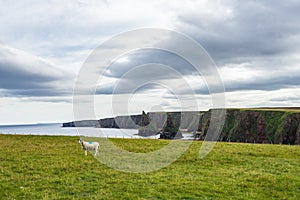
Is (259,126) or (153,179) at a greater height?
(153,179)

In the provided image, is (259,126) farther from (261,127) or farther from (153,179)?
(153,179)

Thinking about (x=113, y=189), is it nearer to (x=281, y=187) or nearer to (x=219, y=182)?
(x=219, y=182)

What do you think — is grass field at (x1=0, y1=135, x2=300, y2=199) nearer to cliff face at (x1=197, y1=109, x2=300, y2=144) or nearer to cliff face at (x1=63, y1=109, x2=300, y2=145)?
cliff face at (x1=63, y1=109, x2=300, y2=145)

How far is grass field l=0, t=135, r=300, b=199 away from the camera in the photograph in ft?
47.8

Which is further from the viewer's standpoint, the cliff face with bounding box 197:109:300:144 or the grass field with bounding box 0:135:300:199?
the cliff face with bounding box 197:109:300:144

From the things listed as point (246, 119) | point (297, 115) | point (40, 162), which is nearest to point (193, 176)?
point (40, 162)

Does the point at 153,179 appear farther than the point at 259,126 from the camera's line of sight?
No

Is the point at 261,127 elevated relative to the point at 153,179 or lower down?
lower down

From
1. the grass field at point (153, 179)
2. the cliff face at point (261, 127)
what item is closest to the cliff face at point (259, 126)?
the cliff face at point (261, 127)

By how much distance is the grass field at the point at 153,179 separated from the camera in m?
14.6

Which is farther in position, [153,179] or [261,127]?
[261,127]

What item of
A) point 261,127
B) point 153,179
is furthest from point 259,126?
point 153,179

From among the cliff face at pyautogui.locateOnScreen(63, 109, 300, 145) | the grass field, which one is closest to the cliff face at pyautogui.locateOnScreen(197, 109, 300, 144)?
the cliff face at pyautogui.locateOnScreen(63, 109, 300, 145)

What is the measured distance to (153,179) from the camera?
17141mm
